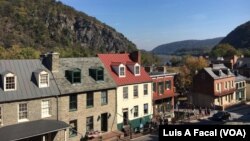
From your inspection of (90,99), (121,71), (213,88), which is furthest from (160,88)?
(213,88)

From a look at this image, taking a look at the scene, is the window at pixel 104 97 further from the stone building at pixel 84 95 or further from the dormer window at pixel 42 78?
the dormer window at pixel 42 78

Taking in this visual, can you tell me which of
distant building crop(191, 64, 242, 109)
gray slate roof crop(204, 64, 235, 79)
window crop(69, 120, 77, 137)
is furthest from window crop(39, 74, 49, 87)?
gray slate roof crop(204, 64, 235, 79)

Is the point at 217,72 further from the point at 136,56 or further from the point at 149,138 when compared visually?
the point at 149,138

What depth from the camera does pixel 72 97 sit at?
116ft

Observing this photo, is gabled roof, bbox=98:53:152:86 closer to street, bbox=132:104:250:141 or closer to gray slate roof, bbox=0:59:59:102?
street, bbox=132:104:250:141

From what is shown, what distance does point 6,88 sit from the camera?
30.1 metres

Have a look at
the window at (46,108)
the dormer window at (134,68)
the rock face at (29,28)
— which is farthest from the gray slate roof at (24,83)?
the rock face at (29,28)

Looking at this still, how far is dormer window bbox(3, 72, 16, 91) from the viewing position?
98.4 feet

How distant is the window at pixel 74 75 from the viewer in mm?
35906

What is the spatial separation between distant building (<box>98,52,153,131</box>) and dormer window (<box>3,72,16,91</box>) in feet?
43.8

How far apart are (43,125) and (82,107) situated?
5.86 meters

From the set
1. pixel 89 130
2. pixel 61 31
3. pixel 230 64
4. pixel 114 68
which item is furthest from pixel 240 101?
pixel 61 31

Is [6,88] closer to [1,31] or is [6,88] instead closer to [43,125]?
[43,125]

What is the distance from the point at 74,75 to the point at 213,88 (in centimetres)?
3590
